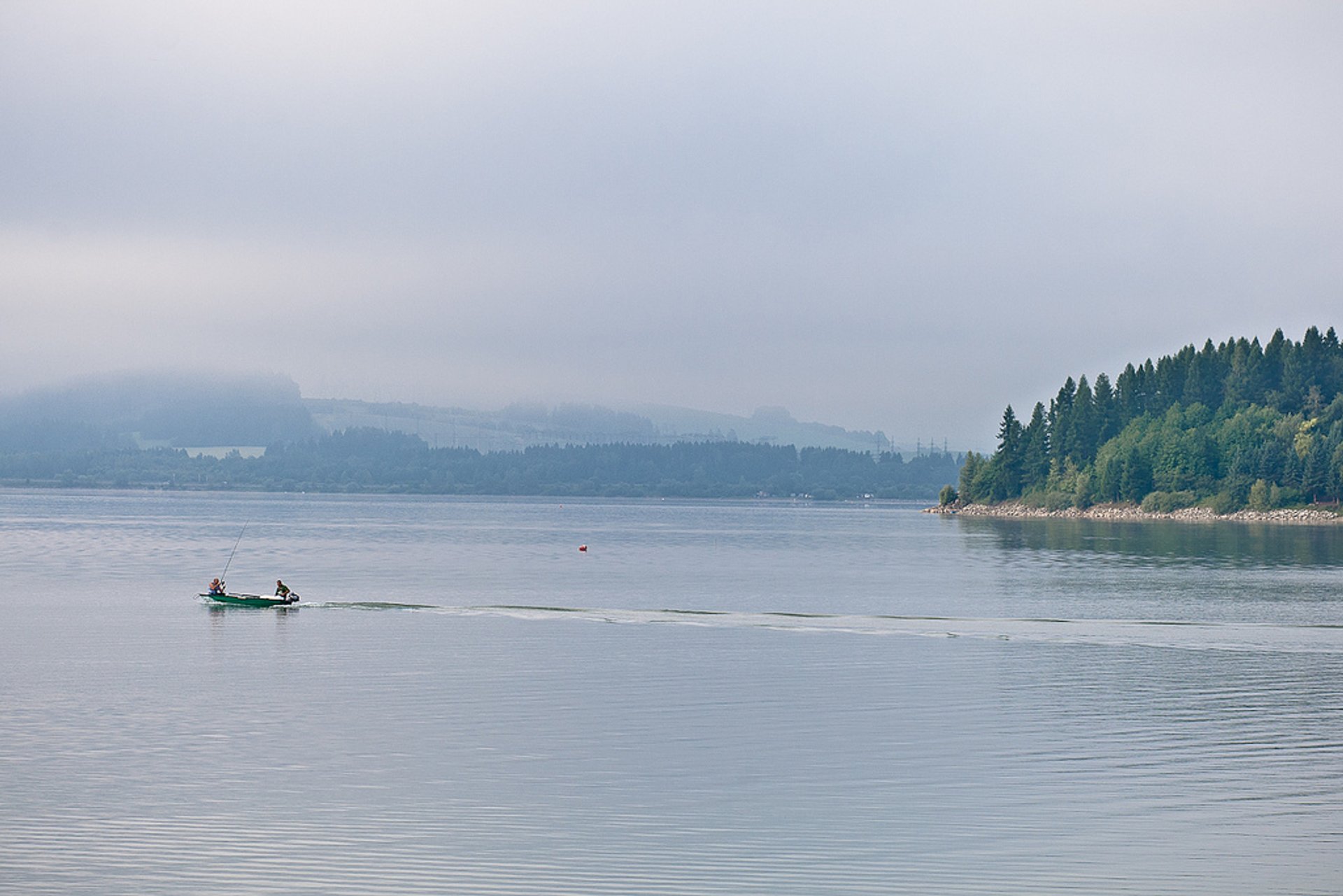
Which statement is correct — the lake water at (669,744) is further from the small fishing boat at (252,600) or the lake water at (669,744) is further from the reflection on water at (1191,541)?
the reflection on water at (1191,541)

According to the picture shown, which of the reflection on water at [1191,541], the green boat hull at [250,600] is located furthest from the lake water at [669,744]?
the reflection on water at [1191,541]

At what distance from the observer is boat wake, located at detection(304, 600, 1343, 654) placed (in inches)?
1906

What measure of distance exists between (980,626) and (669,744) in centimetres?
2726

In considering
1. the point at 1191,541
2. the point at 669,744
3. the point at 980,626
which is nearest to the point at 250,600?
the point at 980,626

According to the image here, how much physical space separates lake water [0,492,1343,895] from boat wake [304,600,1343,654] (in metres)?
0.27

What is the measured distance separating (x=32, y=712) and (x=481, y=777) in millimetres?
12187

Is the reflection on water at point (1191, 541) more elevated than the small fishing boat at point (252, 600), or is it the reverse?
the reflection on water at point (1191, 541)

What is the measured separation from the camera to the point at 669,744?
92.7 ft

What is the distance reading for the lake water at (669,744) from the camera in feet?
63.6

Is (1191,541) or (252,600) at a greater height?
(1191,541)

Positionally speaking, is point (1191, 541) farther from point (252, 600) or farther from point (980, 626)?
point (252, 600)

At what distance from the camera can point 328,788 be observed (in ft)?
78.6

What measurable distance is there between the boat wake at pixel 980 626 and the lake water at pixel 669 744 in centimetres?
27

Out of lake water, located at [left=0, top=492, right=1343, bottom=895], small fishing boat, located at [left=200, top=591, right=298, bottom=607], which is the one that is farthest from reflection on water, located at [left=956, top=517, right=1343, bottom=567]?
small fishing boat, located at [left=200, top=591, right=298, bottom=607]
